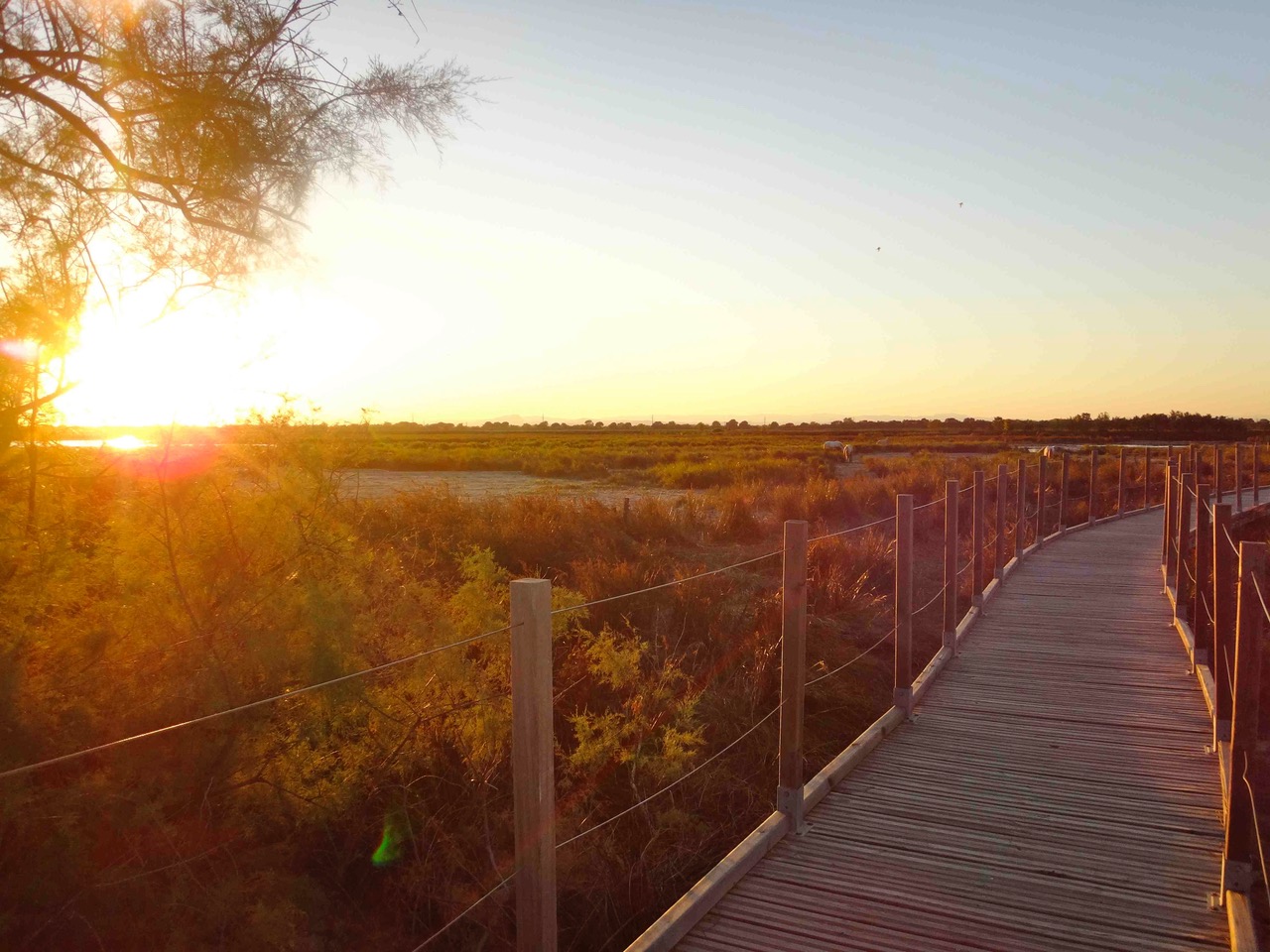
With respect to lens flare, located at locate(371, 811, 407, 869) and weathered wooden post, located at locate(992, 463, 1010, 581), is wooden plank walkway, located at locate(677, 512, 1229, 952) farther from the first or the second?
weathered wooden post, located at locate(992, 463, 1010, 581)

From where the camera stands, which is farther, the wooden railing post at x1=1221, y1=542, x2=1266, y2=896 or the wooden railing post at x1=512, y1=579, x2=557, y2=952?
the wooden railing post at x1=1221, y1=542, x2=1266, y2=896

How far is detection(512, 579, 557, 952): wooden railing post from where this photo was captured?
107 inches

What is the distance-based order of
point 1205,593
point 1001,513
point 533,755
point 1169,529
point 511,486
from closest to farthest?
1. point 533,755
2. point 1205,593
3. point 1001,513
4. point 1169,529
5. point 511,486

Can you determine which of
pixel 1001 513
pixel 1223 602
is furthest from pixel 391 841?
pixel 1001 513

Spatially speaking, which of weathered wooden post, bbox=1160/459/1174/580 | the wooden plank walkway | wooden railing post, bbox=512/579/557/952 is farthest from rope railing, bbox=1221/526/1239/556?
weathered wooden post, bbox=1160/459/1174/580

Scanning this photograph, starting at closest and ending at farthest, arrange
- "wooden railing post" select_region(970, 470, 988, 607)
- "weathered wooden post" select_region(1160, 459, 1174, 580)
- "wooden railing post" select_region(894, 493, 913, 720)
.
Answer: "wooden railing post" select_region(894, 493, 913, 720) < "wooden railing post" select_region(970, 470, 988, 607) < "weathered wooden post" select_region(1160, 459, 1174, 580)

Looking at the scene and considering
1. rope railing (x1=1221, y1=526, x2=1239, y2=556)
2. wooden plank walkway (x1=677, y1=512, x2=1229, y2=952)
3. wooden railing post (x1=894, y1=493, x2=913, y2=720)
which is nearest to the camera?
wooden plank walkway (x1=677, y1=512, x2=1229, y2=952)

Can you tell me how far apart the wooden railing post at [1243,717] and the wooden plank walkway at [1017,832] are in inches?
8.7

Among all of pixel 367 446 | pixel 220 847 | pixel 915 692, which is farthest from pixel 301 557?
pixel 915 692

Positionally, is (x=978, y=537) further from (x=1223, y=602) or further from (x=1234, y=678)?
(x=1234, y=678)

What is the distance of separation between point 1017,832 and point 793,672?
1.23 m

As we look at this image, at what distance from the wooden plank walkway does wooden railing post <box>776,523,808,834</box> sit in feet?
0.55

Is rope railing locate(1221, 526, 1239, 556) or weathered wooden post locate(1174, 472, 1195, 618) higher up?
rope railing locate(1221, 526, 1239, 556)

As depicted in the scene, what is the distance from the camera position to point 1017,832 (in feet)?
14.4
